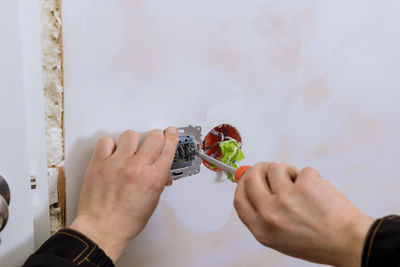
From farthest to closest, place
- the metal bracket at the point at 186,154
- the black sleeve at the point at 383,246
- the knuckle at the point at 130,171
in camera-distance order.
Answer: the metal bracket at the point at 186,154, the knuckle at the point at 130,171, the black sleeve at the point at 383,246

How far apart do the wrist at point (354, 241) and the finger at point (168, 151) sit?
27 cm

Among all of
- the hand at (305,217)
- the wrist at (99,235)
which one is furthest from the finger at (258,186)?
the wrist at (99,235)

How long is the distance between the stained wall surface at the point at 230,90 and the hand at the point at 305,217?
218 millimetres

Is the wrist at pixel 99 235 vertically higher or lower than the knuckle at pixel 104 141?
lower

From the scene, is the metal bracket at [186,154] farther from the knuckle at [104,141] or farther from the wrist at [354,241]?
the wrist at [354,241]

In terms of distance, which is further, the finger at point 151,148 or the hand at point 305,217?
the finger at point 151,148

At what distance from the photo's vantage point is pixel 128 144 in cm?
47

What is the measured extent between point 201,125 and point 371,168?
0.61 m

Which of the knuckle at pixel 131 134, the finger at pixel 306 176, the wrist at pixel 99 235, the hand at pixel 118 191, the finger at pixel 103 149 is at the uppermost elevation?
the knuckle at pixel 131 134

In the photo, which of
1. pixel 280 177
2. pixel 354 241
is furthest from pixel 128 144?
pixel 354 241

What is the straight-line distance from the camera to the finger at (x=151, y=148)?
464mm

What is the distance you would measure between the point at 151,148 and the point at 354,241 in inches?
12.1

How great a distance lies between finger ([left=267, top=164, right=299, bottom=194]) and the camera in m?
0.40

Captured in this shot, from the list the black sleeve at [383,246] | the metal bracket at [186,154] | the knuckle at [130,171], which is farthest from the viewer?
the metal bracket at [186,154]
